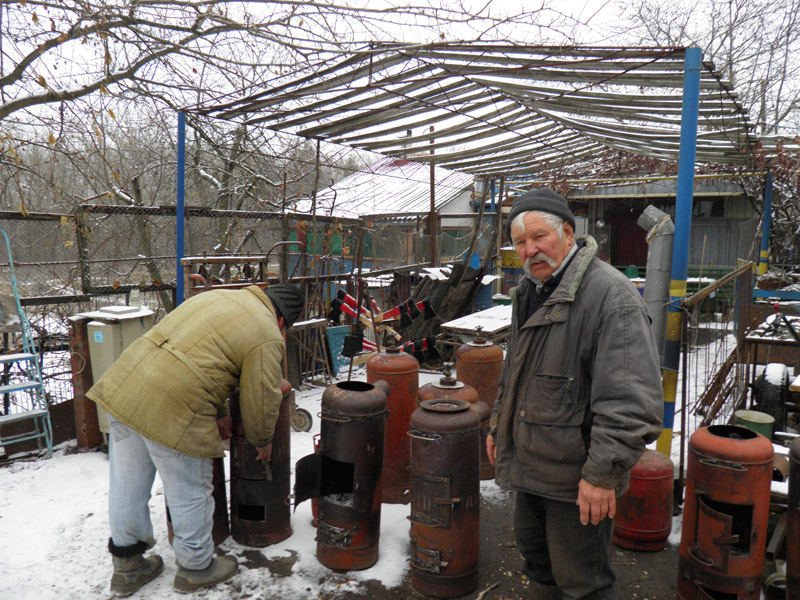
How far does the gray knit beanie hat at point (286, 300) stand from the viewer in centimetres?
358

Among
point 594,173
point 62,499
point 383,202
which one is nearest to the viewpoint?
point 62,499

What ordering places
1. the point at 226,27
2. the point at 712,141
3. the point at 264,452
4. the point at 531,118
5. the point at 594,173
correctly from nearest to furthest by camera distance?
1. the point at 264,452
2. the point at 226,27
3. the point at 531,118
4. the point at 712,141
5. the point at 594,173

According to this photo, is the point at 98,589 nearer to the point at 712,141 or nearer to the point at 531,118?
the point at 531,118

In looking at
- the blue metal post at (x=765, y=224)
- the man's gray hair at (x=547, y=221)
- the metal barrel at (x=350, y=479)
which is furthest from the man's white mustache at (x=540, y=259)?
the blue metal post at (x=765, y=224)

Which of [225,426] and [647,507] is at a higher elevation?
[225,426]

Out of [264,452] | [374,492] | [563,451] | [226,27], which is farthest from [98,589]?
[226,27]

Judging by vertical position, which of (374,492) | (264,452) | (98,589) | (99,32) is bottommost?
(98,589)

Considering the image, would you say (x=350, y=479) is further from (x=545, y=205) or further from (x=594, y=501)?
(x=545, y=205)

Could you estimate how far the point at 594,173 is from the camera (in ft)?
56.0

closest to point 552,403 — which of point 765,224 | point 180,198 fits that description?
point 180,198

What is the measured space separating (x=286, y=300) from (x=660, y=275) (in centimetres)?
279

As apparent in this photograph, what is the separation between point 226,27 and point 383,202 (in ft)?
48.2

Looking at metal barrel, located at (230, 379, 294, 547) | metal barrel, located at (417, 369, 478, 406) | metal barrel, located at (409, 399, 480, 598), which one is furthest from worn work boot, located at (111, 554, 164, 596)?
metal barrel, located at (417, 369, 478, 406)

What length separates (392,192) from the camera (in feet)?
70.4
